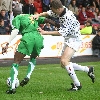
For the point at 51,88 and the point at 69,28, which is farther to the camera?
the point at 51,88

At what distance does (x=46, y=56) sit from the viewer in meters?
21.3

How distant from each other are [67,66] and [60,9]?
130 centimetres

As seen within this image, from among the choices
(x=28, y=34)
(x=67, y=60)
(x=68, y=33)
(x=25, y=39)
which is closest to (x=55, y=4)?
(x=68, y=33)

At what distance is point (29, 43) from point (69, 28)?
96cm

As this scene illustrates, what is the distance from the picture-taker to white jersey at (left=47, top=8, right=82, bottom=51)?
1085cm

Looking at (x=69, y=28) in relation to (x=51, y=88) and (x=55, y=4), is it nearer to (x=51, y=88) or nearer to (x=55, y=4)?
(x=55, y=4)

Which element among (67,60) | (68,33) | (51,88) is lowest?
(51,88)

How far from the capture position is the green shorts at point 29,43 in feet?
35.6

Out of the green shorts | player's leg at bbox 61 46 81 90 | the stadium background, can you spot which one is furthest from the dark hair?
the stadium background

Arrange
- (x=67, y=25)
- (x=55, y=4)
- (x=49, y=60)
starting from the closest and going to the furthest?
(x=55, y=4), (x=67, y=25), (x=49, y=60)

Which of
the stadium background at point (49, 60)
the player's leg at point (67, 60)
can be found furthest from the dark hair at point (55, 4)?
the stadium background at point (49, 60)

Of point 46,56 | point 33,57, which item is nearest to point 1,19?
point 46,56

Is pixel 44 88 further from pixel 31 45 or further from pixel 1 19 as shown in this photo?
pixel 1 19

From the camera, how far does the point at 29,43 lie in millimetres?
10883
